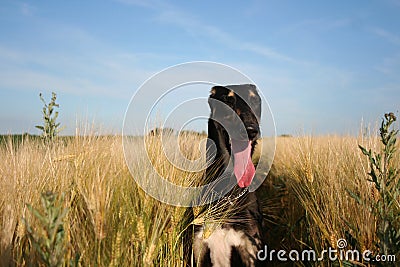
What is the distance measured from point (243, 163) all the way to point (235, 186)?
22 cm

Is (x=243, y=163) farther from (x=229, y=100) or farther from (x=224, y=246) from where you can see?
(x=224, y=246)

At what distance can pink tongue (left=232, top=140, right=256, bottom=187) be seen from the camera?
304cm

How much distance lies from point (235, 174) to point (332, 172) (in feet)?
2.48

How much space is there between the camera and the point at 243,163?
3.10 m

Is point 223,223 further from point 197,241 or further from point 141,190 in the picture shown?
point 141,190

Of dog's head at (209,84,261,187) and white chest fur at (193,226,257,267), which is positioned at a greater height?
dog's head at (209,84,261,187)

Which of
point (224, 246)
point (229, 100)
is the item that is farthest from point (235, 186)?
point (229, 100)

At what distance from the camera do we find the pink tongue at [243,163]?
9.96 ft

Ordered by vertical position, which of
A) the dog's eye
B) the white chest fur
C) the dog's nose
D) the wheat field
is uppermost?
the dog's eye

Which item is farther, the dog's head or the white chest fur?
the dog's head

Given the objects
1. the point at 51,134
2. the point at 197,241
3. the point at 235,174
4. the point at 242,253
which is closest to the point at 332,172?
the point at 235,174

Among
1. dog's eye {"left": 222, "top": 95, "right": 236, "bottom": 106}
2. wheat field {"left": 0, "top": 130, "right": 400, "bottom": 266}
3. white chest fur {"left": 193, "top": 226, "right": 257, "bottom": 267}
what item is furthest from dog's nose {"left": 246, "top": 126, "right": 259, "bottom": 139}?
white chest fur {"left": 193, "top": 226, "right": 257, "bottom": 267}

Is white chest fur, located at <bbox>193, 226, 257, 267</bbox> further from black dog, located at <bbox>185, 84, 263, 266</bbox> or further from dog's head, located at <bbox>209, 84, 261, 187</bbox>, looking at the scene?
dog's head, located at <bbox>209, 84, 261, 187</bbox>

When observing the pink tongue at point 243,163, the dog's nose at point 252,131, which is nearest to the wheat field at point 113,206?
the pink tongue at point 243,163
